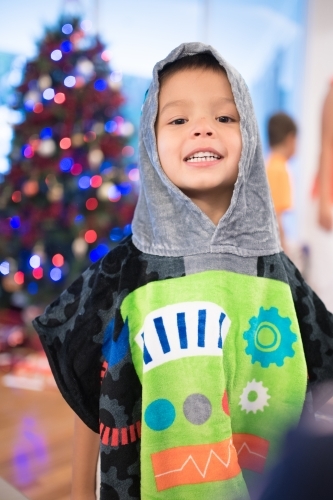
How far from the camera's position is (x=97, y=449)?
976 millimetres

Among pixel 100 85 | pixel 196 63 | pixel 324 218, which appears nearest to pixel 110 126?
pixel 100 85

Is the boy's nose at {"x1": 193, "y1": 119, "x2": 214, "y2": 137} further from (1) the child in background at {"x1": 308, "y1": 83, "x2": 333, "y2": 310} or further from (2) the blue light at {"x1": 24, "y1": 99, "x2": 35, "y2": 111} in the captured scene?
(2) the blue light at {"x1": 24, "y1": 99, "x2": 35, "y2": 111}

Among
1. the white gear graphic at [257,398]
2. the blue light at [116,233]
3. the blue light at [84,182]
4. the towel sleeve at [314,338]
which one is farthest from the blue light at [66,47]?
the white gear graphic at [257,398]

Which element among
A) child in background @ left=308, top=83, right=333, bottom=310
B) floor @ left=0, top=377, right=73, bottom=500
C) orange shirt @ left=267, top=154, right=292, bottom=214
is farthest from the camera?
orange shirt @ left=267, top=154, right=292, bottom=214

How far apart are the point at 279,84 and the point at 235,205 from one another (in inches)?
164

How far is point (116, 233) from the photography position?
3.03 meters

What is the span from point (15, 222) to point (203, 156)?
2.29m

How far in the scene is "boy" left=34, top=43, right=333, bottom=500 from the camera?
2.70 feet

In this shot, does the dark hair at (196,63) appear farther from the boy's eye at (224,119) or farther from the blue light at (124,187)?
the blue light at (124,187)

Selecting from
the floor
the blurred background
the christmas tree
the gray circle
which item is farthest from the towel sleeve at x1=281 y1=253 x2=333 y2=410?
the christmas tree

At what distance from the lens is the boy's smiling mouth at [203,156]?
2.91 ft

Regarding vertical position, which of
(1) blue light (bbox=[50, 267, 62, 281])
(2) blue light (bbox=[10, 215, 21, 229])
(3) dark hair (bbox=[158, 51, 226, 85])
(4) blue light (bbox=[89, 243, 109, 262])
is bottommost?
(1) blue light (bbox=[50, 267, 62, 281])

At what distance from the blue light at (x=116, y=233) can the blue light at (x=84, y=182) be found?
12.0 inches

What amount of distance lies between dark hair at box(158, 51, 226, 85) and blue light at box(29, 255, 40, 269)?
2.18 metres
